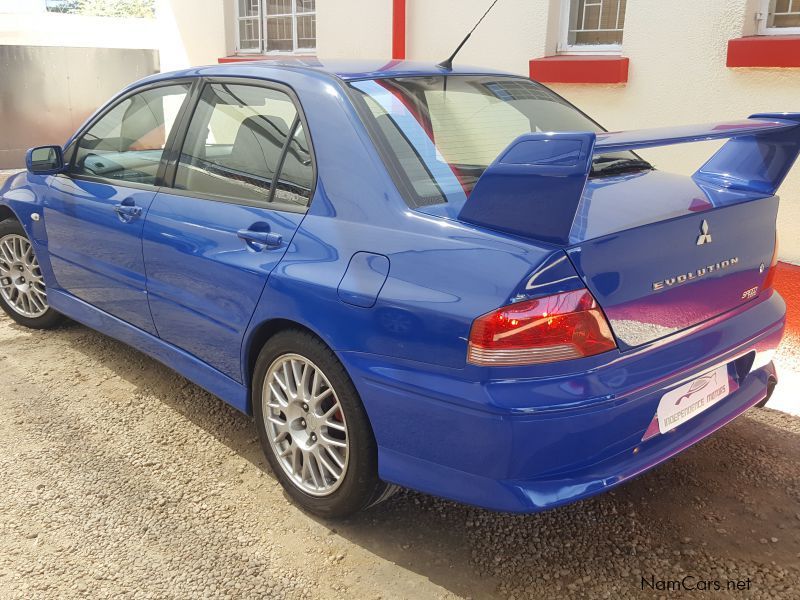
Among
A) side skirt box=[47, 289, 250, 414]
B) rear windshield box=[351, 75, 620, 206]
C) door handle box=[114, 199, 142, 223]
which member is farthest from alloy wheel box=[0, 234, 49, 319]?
rear windshield box=[351, 75, 620, 206]

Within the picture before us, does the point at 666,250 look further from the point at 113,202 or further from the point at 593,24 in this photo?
the point at 593,24

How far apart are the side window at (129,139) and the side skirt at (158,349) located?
0.69 metres

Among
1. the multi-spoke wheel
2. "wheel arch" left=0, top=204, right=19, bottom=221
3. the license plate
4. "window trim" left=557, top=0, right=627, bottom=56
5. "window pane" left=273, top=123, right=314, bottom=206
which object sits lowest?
the multi-spoke wheel

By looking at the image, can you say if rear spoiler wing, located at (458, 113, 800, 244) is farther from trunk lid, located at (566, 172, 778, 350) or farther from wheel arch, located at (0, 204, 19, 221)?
wheel arch, located at (0, 204, 19, 221)

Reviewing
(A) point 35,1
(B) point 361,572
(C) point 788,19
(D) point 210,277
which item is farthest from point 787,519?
(A) point 35,1

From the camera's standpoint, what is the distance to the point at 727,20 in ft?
15.1

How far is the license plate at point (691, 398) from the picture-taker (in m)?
2.25

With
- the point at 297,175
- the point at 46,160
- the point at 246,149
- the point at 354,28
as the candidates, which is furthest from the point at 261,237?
the point at 354,28

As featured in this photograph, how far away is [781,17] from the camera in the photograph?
455 cm

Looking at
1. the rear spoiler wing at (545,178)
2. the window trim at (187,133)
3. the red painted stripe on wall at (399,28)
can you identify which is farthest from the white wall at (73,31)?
the rear spoiler wing at (545,178)

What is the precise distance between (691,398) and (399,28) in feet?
16.7

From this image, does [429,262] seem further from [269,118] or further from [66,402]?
[66,402]

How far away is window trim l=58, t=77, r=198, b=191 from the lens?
3244 millimetres

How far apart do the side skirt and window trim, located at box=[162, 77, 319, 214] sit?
2.24 feet
